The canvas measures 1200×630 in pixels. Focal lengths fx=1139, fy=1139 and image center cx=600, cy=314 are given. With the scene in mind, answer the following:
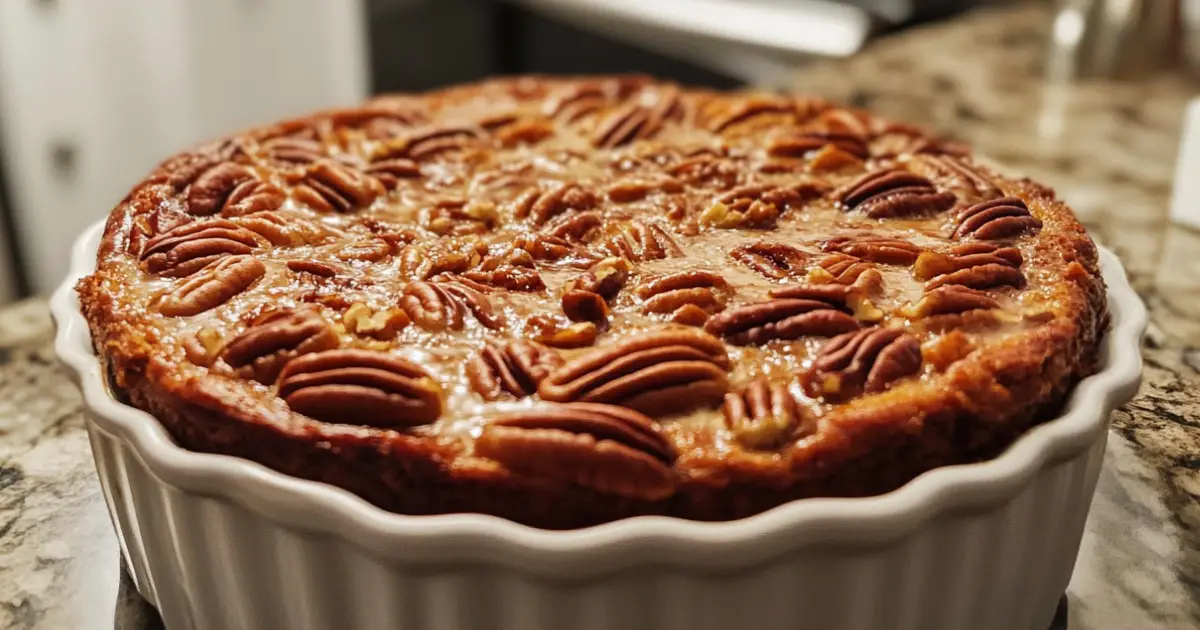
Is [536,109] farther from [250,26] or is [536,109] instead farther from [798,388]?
[250,26]

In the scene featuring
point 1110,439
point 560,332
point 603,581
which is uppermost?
point 560,332

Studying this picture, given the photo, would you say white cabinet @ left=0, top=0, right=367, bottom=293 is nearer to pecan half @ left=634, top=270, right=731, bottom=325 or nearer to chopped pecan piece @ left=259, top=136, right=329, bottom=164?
chopped pecan piece @ left=259, top=136, right=329, bottom=164

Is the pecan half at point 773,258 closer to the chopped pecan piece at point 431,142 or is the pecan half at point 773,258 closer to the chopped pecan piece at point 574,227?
the chopped pecan piece at point 574,227

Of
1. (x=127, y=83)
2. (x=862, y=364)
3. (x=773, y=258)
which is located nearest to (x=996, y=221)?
(x=773, y=258)

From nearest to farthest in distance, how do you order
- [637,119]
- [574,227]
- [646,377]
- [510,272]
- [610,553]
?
[610,553], [646,377], [510,272], [574,227], [637,119]

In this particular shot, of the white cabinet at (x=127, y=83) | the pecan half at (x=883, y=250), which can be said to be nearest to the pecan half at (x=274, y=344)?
the pecan half at (x=883, y=250)

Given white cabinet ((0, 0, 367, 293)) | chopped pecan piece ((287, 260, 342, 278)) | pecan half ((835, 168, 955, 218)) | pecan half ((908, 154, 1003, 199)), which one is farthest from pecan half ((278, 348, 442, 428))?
white cabinet ((0, 0, 367, 293))

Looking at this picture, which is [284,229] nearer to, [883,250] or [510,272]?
[510,272]

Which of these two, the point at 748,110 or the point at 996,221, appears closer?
the point at 996,221
